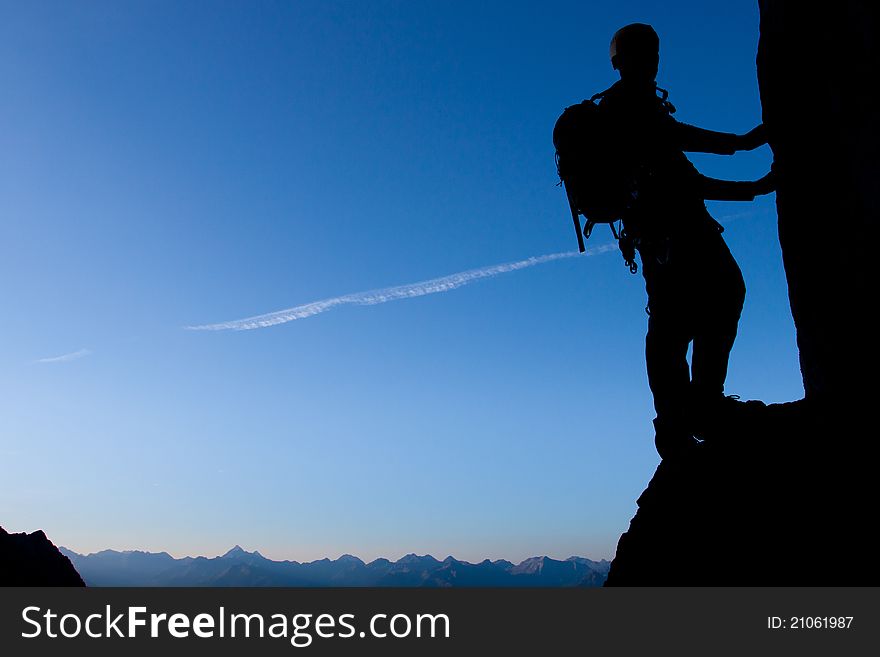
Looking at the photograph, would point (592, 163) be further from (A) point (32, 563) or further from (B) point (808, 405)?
(A) point (32, 563)

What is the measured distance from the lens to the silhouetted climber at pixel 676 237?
5.87 m

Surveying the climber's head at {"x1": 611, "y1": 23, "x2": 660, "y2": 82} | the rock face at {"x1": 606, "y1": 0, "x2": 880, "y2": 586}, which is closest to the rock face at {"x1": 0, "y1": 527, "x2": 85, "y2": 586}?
the rock face at {"x1": 606, "y1": 0, "x2": 880, "y2": 586}

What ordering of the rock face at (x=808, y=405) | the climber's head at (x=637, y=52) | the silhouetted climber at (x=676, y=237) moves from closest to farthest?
1. the rock face at (x=808, y=405)
2. the silhouetted climber at (x=676, y=237)
3. the climber's head at (x=637, y=52)

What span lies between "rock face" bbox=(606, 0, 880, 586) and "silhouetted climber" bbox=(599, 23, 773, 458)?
34 centimetres

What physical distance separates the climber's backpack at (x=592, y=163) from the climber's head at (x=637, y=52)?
0.34m

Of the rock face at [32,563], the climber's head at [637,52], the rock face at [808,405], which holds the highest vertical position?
the climber's head at [637,52]

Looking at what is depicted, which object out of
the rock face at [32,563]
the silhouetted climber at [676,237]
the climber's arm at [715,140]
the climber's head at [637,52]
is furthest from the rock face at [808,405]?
the rock face at [32,563]

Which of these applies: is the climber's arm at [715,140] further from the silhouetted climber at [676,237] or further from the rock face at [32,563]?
the rock face at [32,563]

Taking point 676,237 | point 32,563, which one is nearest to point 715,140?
point 676,237

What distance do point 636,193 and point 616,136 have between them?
1.83 feet

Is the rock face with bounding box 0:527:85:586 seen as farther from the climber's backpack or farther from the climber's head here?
the climber's head

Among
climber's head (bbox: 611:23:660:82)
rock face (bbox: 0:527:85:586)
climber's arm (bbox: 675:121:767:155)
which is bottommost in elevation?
rock face (bbox: 0:527:85:586)

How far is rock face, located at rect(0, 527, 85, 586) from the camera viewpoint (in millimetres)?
59469

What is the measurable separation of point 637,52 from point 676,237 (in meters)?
1.80
